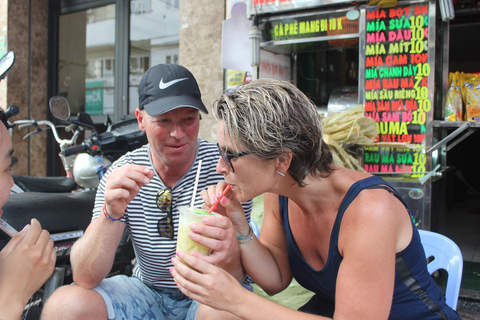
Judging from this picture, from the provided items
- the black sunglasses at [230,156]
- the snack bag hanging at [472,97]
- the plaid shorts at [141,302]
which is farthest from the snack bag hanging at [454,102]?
the plaid shorts at [141,302]

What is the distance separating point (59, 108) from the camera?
3.67 metres

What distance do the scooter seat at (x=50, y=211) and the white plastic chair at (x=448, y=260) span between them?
1.99m

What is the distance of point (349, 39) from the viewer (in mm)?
3594

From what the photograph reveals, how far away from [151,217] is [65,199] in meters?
0.91

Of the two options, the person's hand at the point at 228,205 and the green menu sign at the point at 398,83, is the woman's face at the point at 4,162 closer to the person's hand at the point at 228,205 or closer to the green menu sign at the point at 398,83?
the person's hand at the point at 228,205

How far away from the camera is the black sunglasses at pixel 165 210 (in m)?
1.91

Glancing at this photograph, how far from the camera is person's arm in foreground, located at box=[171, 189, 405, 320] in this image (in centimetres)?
131

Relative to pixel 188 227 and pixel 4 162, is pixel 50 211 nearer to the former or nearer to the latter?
pixel 4 162

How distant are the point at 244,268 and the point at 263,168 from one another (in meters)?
0.52

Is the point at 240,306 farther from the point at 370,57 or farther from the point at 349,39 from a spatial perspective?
the point at 349,39

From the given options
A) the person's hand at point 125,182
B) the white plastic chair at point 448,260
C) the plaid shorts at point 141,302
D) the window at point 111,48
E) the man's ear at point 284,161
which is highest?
the window at point 111,48

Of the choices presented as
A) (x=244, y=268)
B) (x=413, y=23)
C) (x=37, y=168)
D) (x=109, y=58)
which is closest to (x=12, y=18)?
(x=109, y=58)

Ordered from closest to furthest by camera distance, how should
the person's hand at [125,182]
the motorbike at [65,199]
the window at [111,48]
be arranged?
1. the person's hand at [125,182]
2. the motorbike at [65,199]
3. the window at [111,48]

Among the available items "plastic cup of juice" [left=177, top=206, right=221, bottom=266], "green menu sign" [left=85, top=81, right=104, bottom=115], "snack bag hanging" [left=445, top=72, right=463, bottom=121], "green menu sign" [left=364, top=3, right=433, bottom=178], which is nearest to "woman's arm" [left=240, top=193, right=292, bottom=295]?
"plastic cup of juice" [left=177, top=206, right=221, bottom=266]
